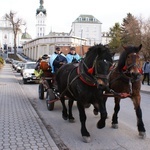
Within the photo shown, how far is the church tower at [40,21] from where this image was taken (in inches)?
6511

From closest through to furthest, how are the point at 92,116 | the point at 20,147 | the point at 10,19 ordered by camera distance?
1. the point at 20,147
2. the point at 92,116
3. the point at 10,19

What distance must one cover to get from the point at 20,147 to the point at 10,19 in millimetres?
71074

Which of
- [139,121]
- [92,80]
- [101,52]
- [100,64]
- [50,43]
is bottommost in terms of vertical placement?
[139,121]

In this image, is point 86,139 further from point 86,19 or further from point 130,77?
point 86,19

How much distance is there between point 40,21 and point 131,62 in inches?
6507

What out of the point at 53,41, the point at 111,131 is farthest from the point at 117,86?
the point at 53,41

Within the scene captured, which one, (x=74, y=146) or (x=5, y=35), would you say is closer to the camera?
(x=74, y=146)

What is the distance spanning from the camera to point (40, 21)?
6560 inches

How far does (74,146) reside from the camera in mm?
5625

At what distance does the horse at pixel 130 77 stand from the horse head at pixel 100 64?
590 millimetres

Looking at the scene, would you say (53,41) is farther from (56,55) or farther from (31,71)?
(56,55)

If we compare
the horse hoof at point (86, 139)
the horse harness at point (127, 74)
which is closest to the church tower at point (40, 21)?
the horse harness at point (127, 74)

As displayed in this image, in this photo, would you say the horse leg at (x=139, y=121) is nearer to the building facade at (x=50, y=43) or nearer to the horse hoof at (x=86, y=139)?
the horse hoof at (x=86, y=139)

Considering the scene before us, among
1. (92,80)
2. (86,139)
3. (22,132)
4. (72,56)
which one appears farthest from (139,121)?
(72,56)
